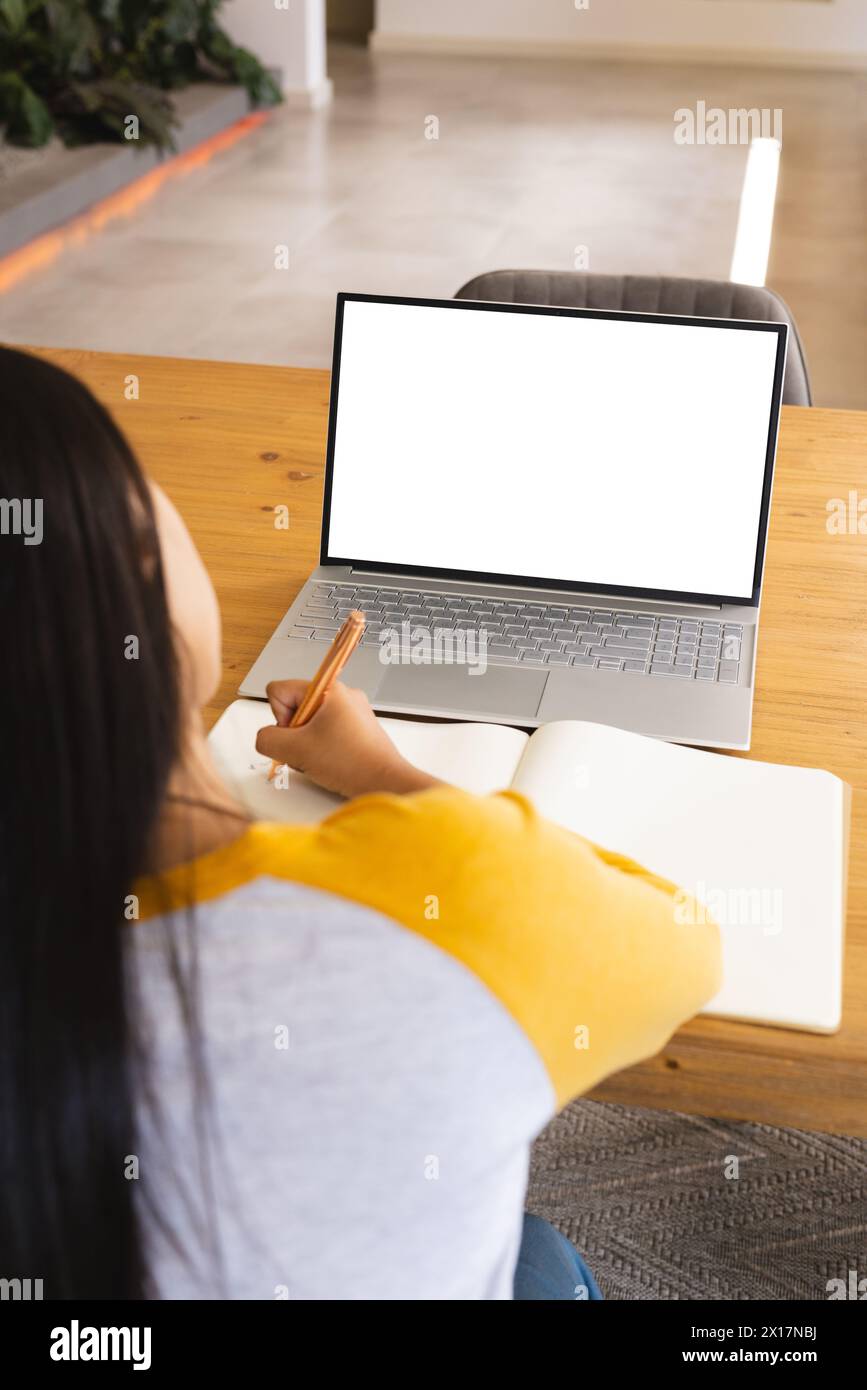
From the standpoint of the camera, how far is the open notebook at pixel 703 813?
786mm

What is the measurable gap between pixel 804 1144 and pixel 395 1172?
1.24 metres

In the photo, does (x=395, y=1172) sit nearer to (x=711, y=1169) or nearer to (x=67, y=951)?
(x=67, y=951)

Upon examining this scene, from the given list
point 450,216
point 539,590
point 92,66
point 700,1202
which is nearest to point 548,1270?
point 539,590

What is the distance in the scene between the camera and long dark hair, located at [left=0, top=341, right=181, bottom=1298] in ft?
1.63

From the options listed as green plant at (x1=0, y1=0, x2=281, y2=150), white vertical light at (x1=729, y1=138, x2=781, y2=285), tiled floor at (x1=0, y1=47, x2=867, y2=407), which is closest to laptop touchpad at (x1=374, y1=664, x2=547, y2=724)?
white vertical light at (x1=729, y1=138, x2=781, y2=285)

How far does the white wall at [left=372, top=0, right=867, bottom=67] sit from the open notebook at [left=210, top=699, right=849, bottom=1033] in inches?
373

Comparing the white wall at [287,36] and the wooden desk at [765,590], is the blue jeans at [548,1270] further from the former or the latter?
the white wall at [287,36]

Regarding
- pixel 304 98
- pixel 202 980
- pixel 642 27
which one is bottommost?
pixel 202 980

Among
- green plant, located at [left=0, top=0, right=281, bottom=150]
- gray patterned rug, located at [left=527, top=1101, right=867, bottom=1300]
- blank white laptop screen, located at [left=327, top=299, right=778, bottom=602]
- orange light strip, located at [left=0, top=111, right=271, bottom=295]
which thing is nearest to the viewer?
blank white laptop screen, located at [left=327, top=299, right=778, bottom=602]

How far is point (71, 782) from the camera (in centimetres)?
50

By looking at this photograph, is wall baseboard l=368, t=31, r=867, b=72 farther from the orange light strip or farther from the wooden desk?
the wooden desk

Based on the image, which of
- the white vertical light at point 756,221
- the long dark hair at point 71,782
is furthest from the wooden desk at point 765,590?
the white vertical light at point 756,221

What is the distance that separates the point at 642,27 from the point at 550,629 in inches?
371

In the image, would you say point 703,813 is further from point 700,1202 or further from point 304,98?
A: point 304,98
